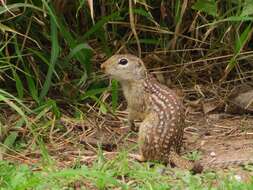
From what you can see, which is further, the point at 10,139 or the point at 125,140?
the point at 125,140

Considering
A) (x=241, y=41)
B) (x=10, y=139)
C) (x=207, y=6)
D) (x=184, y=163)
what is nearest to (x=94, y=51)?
(x=207, y=6)

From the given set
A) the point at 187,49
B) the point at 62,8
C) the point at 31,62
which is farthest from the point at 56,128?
the point at 187,49

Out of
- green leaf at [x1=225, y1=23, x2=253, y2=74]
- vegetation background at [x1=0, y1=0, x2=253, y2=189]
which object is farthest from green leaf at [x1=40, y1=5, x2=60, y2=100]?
green leaf at [x1=225, y1=23, x2=253, y2=74]

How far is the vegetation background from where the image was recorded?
6.56 m

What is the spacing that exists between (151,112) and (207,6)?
130cm

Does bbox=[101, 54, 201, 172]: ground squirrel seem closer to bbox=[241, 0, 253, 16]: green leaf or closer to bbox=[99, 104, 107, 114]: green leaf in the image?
bbox=[99, 104, 107, 114]: green leaf

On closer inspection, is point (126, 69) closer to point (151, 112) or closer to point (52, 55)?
point (151, 112)

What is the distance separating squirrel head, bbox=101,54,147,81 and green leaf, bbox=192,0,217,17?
0.83 meters

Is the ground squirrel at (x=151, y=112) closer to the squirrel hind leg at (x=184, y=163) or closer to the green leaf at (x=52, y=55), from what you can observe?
the squirrel hind leg at (x=184, y=163)

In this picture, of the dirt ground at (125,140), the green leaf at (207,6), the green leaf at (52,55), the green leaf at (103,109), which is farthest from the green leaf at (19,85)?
the green leaf at (207,6)

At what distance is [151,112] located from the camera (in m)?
6.19

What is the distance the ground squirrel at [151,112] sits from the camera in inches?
235

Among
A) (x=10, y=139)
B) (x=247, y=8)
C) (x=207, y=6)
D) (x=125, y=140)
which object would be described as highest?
(x=247, y=8)

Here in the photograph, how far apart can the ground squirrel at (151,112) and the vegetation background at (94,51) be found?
0.25 meters
